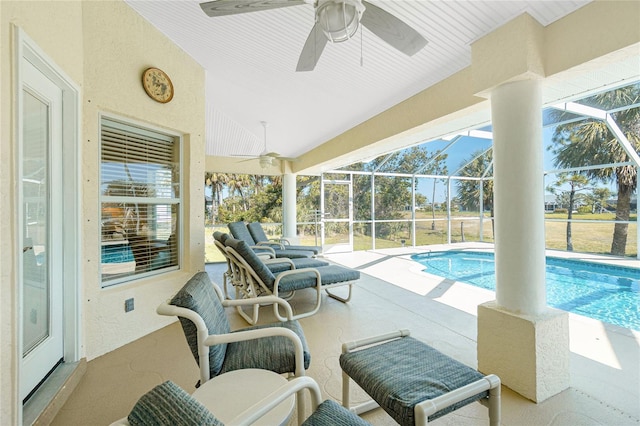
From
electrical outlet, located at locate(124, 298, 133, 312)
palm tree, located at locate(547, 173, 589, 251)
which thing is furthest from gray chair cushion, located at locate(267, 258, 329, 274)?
palm tree, located at locate(547, 173, 589, 251)

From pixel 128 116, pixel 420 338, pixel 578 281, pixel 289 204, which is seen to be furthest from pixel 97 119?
pixel 578 281

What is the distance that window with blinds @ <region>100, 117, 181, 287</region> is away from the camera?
277cm

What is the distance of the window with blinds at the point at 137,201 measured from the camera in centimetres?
277

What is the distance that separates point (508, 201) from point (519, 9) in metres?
1.28

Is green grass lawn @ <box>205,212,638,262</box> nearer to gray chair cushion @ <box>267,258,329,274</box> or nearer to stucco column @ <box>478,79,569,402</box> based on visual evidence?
gray chair cushion @ <box>267,258,329,274</box>

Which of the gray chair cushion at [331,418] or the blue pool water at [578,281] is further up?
the gray chair cushion at [331,418]

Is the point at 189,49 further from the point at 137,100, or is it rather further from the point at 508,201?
the point at 508,201

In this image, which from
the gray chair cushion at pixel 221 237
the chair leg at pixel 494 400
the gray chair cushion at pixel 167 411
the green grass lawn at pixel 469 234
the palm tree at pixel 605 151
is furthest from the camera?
the green grass lawn at pixel 469 234

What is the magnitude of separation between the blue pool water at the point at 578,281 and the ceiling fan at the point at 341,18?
3789 mm

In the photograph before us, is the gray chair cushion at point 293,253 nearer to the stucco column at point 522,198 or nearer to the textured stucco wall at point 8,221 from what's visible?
→ the stucco column at point 522,198

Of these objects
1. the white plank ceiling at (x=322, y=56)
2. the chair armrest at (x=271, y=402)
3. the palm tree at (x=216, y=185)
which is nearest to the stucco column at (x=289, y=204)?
the palm tree at (x=216, y=185)

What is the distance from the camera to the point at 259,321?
333cm

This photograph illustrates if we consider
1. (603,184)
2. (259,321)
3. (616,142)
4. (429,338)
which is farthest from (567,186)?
(259,321)

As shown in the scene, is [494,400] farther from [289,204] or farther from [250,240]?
[289,204]
